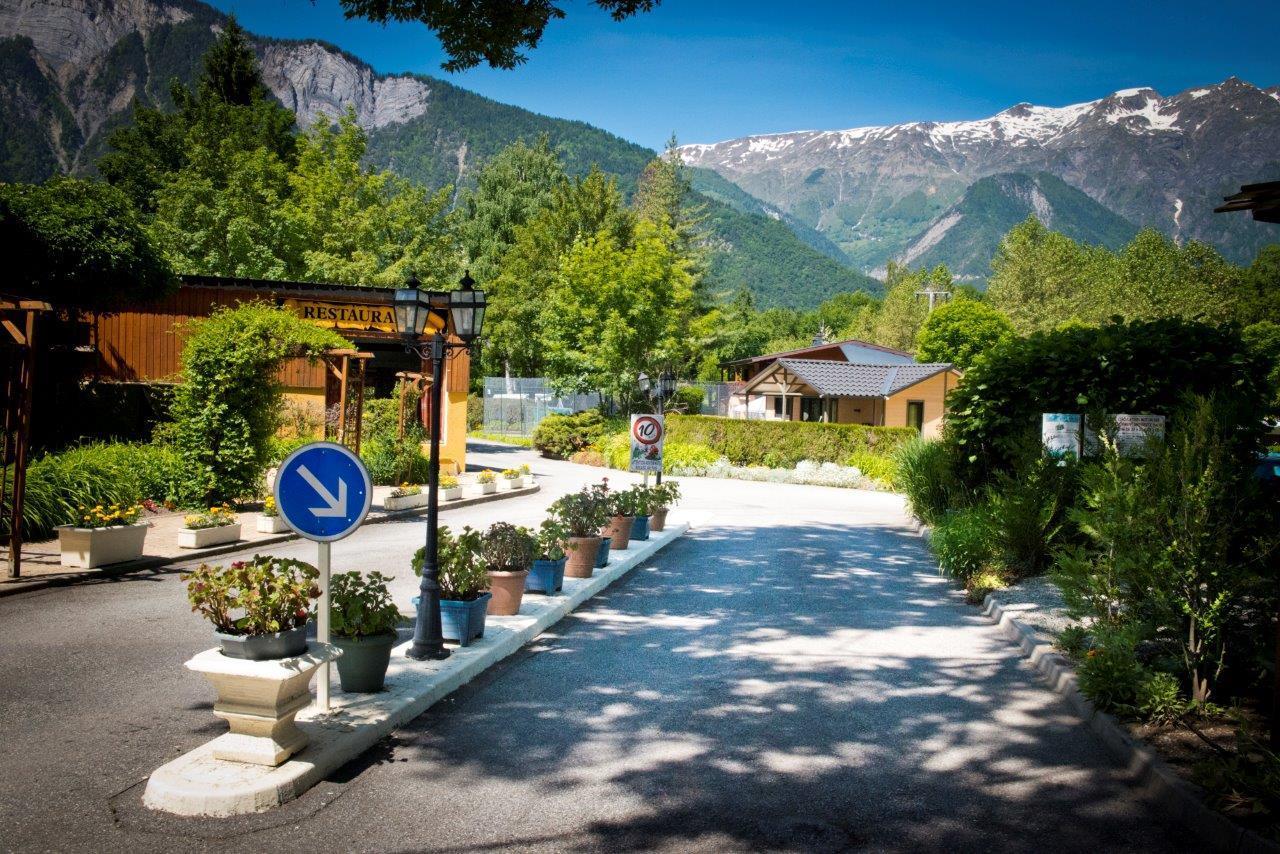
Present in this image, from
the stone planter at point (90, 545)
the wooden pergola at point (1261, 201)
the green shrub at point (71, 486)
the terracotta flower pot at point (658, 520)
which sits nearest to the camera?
the wooden pergola at point (1261, 201)

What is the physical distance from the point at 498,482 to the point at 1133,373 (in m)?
16.0

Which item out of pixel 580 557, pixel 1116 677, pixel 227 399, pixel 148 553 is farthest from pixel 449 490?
pixel 1116 677

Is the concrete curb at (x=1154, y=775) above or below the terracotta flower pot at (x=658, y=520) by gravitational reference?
below

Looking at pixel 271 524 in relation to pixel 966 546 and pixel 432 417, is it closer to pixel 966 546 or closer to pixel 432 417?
pixel 432 417

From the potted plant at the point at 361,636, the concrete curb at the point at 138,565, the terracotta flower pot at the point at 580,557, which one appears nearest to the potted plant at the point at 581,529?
the terracotta flower pot at the point at 580,557

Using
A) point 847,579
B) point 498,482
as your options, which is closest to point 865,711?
point 847,579

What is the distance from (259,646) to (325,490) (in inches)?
41.7

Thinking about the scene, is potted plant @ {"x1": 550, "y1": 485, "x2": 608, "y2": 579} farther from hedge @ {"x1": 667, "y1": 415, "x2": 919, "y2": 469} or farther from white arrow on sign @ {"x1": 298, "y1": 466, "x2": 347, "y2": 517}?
hedge @ {"x1": 667, "y1": 415, "x2": 919, "y2": 469}

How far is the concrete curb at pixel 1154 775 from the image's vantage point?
13.9 feet

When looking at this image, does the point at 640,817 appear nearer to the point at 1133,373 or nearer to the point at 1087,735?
the point at 1087,735

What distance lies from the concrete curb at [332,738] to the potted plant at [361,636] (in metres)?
0.13

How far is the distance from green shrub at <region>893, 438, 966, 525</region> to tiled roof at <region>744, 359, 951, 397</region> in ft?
93.3

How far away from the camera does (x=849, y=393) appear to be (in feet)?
160

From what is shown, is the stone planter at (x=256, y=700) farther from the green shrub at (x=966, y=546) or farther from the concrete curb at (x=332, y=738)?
the green shrub at (x=966, y=546)
